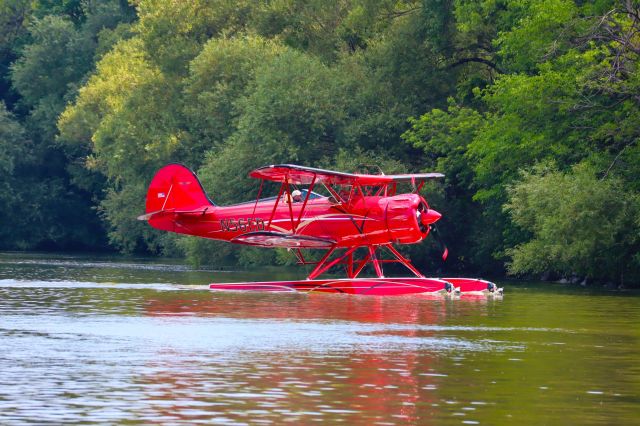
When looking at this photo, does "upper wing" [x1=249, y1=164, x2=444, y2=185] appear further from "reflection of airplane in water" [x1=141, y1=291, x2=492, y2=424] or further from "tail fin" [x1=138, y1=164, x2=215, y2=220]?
"reflection of airplane in water" [x1=141, y1=291, x2=492, y2=424]

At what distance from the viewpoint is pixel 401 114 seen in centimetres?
4731

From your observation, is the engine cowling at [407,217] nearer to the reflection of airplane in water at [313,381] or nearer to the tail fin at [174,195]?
the tail fin at [174,195]

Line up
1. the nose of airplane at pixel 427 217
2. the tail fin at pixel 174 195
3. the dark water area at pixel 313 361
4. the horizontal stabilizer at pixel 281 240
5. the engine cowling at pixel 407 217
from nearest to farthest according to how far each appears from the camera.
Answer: the dark water area at pixel 313 361 → the engine cowling at pixel 407 217 → the nose of airplane at pixel 427 217 → the horizontal stabilizer at pixel 281 240 → the tail fin at pixel 174 195

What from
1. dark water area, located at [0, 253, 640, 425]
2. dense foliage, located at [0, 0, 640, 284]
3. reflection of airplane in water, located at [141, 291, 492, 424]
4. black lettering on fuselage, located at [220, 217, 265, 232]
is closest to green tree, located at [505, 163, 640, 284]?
dense foliage, located at [0, 0, 640, 284]

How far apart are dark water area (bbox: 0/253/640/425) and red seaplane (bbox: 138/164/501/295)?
1503 mm

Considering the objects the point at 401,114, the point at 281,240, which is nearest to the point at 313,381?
the point at 281,240

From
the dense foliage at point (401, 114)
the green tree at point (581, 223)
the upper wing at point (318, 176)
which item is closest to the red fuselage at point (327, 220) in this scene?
the upper wing at point (318, 176)

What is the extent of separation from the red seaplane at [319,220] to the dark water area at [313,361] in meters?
1.50

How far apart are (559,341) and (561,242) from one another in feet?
52.4

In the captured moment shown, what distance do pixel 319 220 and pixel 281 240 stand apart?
39.9 inches

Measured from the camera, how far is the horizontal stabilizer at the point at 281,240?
29.2 meters

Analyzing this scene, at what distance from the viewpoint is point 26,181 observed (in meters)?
76.1

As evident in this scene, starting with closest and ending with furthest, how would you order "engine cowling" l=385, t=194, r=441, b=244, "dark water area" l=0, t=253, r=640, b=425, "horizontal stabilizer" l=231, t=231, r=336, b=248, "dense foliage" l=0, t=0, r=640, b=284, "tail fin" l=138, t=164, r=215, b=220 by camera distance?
"dark water area" l=0, t=253, r=640, b=425, "engine cowling" l=385, t=194, r=441, b=244, "horizontal stabilizer" l=231, t=231, r=336, b=248, "tail fin" l=138, t=164, r=215, b=220, "dense foliage" l=0, t=0, r=640, b=284

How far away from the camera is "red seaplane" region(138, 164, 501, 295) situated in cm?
2873
